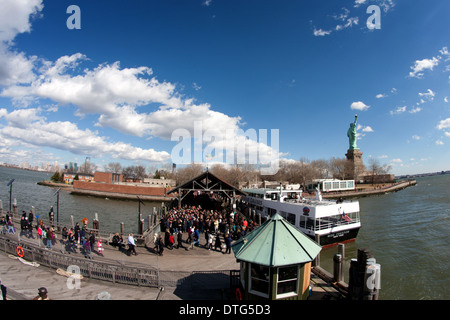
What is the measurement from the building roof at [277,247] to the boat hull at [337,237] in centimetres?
1389

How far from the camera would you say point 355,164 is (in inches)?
4311

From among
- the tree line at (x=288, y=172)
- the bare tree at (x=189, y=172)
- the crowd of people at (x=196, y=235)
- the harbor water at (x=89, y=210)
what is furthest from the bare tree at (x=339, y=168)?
the crowd of people at (x=196, y=235)

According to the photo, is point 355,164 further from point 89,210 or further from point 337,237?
point 89,210

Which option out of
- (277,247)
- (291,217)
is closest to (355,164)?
(291,217)

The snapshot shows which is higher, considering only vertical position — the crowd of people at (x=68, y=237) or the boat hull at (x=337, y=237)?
the crowd of people at (x=68, y=237)

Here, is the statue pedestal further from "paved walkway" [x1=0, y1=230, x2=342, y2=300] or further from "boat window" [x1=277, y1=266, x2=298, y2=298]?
"boat window" [x1=277, y1=266, x2=298, y2=298]

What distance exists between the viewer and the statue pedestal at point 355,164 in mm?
107500

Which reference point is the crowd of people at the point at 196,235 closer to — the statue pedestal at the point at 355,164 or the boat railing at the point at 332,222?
→ the boat railing at the point at 332,222
